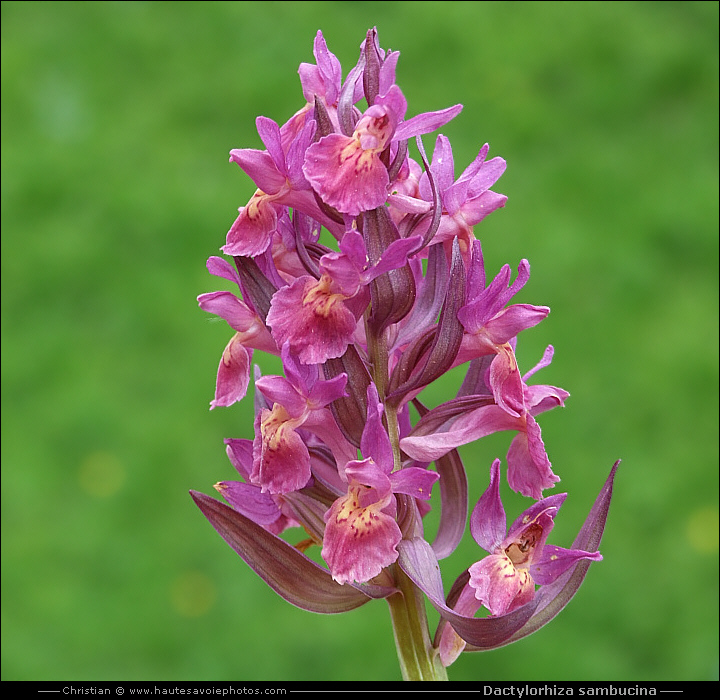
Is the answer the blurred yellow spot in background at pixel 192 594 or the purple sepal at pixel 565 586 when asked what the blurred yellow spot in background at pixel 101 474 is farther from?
the purple sepal at pixel 565 586

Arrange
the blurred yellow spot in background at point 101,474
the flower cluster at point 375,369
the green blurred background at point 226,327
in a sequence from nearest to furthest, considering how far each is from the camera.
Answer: the flower cluster at point 375,369, the green blurred background at point 226,327, the blurred yellow spot in background at point 101,474

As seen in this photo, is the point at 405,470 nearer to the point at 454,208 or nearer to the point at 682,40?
the point at 454,208

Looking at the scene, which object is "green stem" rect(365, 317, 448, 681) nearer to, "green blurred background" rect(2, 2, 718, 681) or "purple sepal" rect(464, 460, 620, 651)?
→ "purple sepal" rect(464, 460, 620, 651)

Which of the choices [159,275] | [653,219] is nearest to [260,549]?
[159,275]

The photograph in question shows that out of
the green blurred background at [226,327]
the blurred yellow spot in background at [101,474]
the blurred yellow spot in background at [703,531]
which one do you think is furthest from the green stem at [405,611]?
the blurred yellow spot in background at [101,474]

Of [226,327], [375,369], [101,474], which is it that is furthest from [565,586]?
[226,327]

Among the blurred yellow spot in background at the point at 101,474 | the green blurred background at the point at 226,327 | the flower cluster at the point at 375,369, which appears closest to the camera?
the flower cluster at the point at 375,369

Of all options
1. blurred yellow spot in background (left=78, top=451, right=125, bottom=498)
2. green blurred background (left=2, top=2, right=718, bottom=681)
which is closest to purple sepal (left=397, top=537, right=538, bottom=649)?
green blurred background (left=2, top=2, right=718, bottom=681)

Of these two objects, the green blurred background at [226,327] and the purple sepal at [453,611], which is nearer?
the purple sepal at [453,611]
